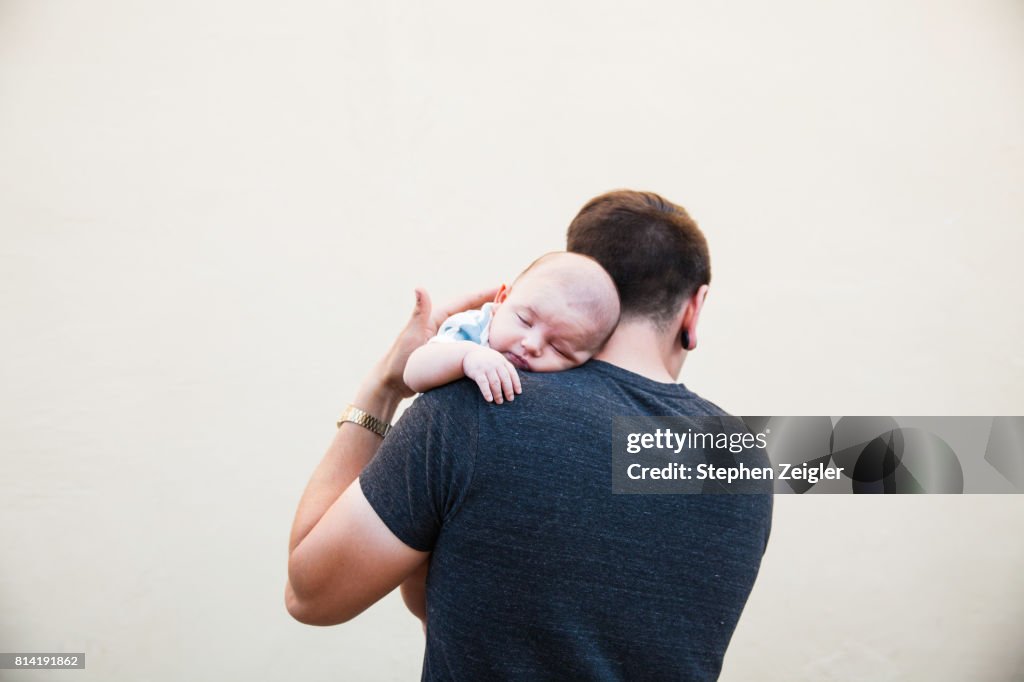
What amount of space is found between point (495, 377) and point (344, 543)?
263 millimetres

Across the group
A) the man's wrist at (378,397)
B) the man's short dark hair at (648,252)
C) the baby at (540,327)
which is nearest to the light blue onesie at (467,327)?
the baby at (540,327)

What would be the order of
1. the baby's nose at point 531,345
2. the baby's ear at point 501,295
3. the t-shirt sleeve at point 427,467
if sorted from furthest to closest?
1. the baby's ear at point 501,295
2. the baby's nose at point 531,345
3. the t-shirt sleeve at point 427,467

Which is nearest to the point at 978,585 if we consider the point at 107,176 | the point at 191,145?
the point at 191,145

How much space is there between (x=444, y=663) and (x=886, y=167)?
2.35m

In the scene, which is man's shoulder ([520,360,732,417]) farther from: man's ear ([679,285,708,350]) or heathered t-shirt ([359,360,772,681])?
man's ear ([679,285,708,350])

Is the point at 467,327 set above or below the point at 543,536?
above

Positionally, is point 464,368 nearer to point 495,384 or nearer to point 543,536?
point 495,384

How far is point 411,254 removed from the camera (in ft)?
8.64

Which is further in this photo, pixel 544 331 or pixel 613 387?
pixel 544 331

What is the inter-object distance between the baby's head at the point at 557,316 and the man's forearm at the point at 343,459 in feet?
0.58

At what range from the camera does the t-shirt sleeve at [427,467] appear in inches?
36.4

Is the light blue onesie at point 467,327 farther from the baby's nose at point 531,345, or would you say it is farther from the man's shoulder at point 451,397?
the man's shoulder at point 451,397

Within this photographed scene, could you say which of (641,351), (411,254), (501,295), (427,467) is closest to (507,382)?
(427,467)

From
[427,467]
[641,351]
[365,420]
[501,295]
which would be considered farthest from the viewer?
[501,295]
